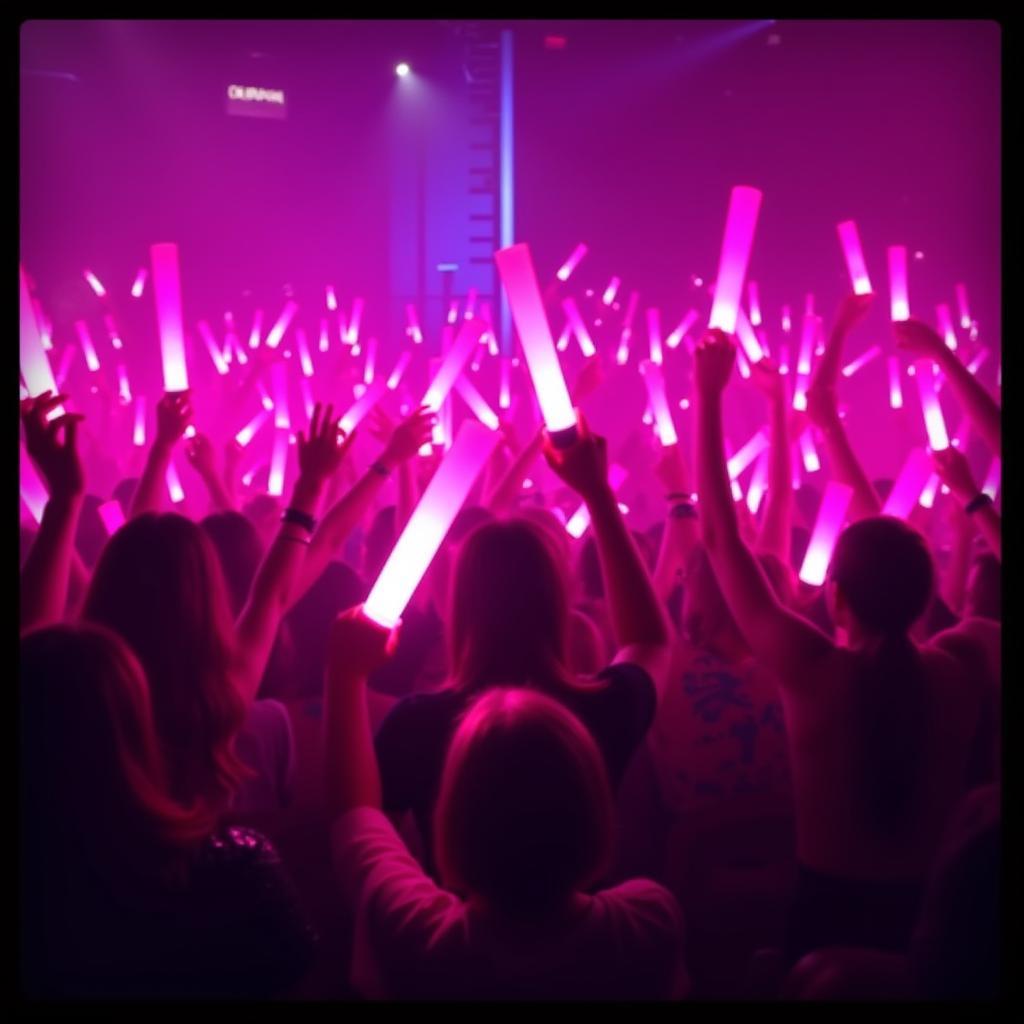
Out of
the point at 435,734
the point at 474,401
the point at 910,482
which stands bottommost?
the point at 435,734

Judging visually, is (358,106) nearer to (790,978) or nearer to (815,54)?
(815,54)

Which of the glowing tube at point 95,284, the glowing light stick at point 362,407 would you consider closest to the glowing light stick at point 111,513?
the glowing light stick at point 362,407

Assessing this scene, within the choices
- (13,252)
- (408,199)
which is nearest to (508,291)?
(13,252)

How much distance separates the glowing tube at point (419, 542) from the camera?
156 centimetres

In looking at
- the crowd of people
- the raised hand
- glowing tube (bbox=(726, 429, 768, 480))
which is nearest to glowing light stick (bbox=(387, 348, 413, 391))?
glowing tube (bbox=(726, 429, 768, 480))

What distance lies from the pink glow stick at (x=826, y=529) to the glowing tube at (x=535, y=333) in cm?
129

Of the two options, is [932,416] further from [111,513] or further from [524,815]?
[111,513]

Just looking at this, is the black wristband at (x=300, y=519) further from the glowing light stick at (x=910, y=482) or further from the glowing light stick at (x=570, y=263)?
the glowing light stick at (x=570, y=263)

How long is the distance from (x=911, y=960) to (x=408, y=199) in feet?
36.5

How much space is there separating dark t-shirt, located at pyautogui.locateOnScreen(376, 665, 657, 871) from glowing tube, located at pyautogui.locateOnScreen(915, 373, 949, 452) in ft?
4.99

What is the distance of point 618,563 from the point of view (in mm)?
1881

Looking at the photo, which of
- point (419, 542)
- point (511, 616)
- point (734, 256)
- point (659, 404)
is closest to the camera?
point (419, 542)

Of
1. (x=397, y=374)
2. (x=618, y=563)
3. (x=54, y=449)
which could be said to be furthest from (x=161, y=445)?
(x=397, y=374)

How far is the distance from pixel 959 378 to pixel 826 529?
2.22 ft
